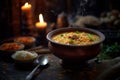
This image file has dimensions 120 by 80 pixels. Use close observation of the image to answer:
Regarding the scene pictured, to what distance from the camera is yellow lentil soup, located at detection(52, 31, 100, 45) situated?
136 inches

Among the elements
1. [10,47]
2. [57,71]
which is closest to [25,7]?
[10,47]

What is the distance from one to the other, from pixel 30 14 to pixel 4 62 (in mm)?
1229

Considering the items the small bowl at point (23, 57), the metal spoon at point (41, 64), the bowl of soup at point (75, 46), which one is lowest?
the metal spoon at point (41, 64)

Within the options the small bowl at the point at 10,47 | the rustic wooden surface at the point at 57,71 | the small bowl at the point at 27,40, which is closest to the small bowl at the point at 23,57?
the rustic wooden surface at the point at 57,71

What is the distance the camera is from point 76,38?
354 cm

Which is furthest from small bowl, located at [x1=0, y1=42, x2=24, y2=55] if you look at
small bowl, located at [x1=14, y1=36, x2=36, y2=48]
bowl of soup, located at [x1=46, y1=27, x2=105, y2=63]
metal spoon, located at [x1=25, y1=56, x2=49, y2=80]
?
bowl of soup, located at [x1=46, y1=27, x2=105, y2=63]

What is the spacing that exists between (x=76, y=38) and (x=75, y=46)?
0.26m

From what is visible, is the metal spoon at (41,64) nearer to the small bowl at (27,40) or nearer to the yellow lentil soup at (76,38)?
the yellow lentil soup at (76,38)

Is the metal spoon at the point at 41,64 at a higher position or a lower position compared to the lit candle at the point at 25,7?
lower

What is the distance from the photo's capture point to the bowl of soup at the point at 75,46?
3331mm

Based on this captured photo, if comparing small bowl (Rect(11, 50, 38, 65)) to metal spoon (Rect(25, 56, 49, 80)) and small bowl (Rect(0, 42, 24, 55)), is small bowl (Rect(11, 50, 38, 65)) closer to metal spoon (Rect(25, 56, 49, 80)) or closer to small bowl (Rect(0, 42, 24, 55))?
metal spoon (Rect(25, 56, 49, 80))

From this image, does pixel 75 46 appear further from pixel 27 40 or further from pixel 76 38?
pixel 27 40

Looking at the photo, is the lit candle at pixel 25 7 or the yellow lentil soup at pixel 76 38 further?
the lit candle at pixel 25 7

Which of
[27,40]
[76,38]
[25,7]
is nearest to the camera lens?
[76,38]
